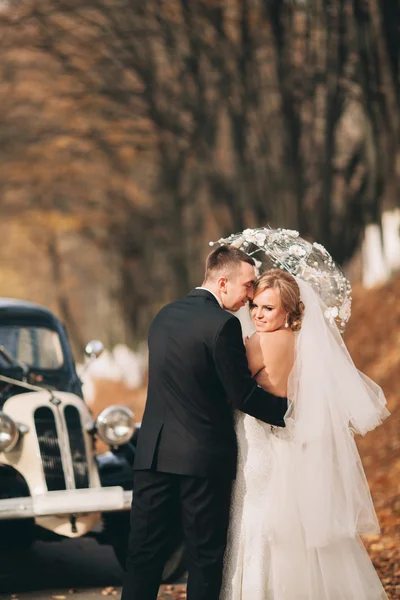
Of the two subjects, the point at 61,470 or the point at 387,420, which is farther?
the point at 387,420

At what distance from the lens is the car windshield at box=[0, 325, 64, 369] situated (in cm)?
966

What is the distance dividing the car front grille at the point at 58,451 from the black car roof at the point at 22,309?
180 centimetres

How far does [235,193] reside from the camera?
21.1 meters

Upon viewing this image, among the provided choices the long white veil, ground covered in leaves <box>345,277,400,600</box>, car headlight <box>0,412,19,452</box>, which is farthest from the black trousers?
car headlight <box>0,412,19,452</box>

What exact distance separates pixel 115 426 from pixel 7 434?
0.93 m

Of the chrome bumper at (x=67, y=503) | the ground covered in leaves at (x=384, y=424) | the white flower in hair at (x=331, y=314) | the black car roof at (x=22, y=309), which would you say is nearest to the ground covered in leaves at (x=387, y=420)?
the ground covered in leaves at (x=384, y=424)

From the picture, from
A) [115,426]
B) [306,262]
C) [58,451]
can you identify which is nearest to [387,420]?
[115,426]

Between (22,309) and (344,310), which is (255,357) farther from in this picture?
(22,309)

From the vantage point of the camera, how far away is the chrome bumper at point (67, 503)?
25.2ft

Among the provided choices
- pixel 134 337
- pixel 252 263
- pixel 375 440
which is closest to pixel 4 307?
pixel 252 263

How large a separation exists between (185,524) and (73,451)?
278cm

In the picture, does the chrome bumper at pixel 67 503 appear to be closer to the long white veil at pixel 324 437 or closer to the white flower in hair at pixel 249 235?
the long white veil at pixel 324 437

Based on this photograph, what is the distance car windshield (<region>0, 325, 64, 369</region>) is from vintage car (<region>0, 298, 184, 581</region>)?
20.1 inches

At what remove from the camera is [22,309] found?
9992mm
